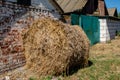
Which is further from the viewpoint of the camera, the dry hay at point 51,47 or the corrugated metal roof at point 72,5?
the corrugated metal roof at point 72,5

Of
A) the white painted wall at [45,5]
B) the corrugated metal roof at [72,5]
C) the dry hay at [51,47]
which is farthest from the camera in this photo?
the corrugated metal roof at [72,5]

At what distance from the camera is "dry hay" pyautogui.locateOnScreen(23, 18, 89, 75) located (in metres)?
6.16

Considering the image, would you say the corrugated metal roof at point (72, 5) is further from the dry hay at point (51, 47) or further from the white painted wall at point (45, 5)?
the dry hay at point (51, 47)

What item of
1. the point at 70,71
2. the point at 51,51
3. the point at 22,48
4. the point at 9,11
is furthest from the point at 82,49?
the point at 9,11

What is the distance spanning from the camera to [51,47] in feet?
20.4

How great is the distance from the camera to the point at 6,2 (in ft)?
20.8

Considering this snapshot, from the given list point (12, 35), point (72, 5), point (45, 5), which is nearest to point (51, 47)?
point (12, 35)

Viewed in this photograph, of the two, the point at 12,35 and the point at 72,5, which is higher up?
the point at 72,5

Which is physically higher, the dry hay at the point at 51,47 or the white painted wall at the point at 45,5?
the white painted wall at the point at 45,5

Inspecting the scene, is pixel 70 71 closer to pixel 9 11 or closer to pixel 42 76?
pixel 42 76

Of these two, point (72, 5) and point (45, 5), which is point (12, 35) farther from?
point (72, 5)

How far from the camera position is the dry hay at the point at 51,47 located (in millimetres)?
6160

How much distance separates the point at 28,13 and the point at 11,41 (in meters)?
1.37

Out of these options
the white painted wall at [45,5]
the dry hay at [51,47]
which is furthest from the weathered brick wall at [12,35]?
the white painted wall at [45,5]
